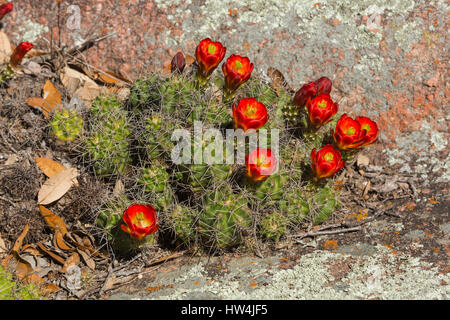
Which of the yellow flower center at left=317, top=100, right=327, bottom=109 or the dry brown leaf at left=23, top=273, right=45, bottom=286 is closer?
the dry brown leaf at left=23, top=273, right=45, bottom=286

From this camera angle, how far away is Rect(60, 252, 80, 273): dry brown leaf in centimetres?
A: 276

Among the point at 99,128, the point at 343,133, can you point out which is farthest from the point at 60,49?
the point at 343,133

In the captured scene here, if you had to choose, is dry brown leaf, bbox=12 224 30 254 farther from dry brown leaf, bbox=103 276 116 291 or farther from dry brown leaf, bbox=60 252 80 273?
dry brown leaf, bbox=103 276 116 291

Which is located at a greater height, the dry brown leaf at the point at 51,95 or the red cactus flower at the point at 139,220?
the dry brown leaf at the point at 51,95

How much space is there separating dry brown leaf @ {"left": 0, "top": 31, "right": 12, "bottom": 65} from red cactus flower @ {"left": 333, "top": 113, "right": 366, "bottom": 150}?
2.41 m

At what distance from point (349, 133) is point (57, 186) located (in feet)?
5.69

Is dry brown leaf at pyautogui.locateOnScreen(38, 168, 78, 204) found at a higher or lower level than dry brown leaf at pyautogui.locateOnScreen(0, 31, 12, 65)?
lower

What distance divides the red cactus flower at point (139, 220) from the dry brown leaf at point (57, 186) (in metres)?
0.60

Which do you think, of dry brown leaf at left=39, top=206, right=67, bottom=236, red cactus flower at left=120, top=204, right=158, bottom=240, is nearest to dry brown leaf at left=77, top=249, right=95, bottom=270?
dry brown leaf at left=39, top=206, right=67, bottom=236

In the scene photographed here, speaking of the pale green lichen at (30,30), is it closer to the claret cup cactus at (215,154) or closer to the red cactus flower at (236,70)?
the claret cup cactus at (215,154)

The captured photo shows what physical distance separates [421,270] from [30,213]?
6.94ft

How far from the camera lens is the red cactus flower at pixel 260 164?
8.30 feet

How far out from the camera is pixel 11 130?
10.4ft

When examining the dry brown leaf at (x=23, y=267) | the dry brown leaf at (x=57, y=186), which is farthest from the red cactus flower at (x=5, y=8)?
→ the dry brown leaf at (x=23, y=267)
